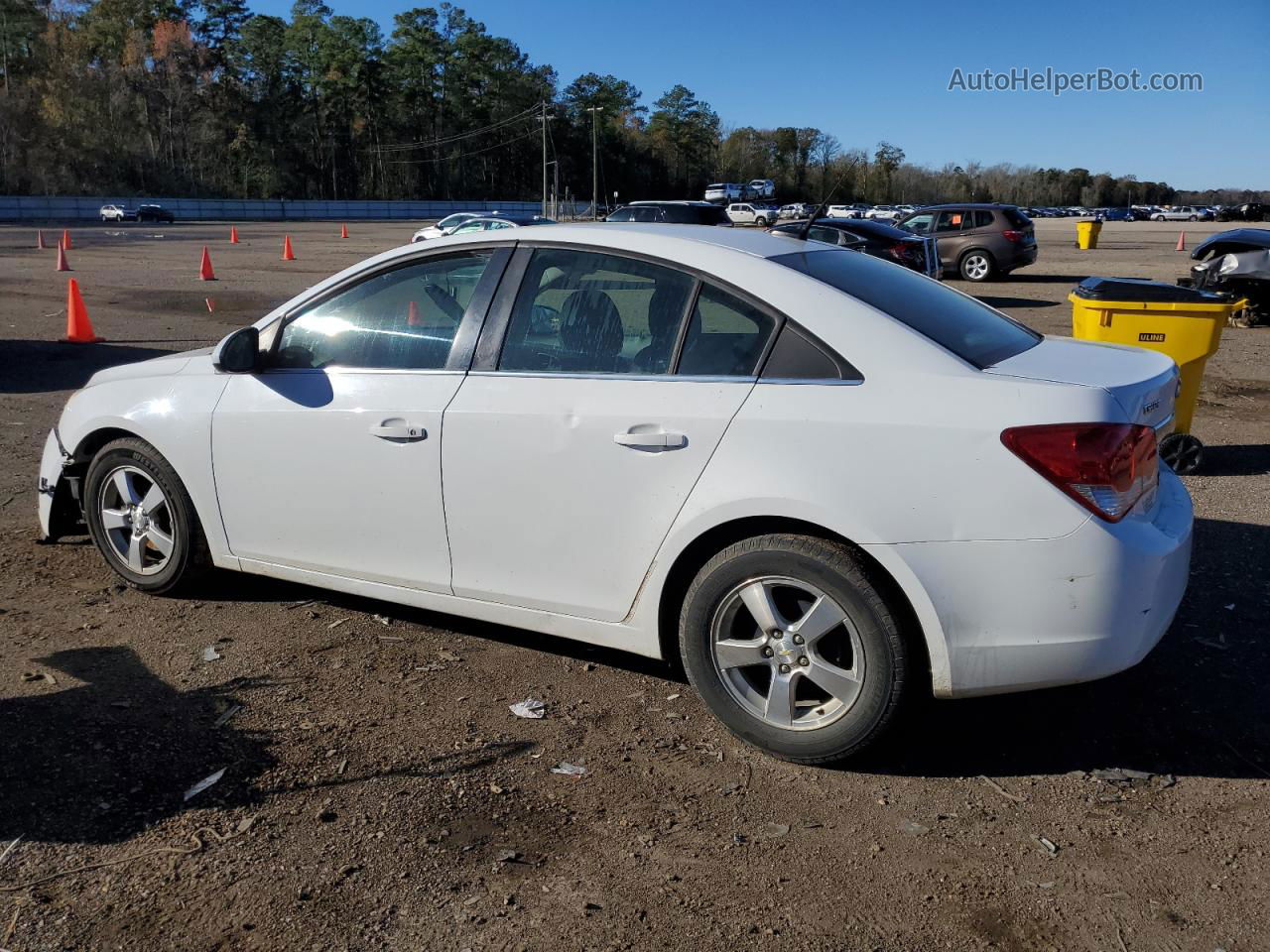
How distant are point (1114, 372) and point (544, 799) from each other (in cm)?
225

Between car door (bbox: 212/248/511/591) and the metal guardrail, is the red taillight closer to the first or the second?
car door (bbox: 212/248/511/591)

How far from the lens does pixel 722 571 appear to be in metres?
3.42

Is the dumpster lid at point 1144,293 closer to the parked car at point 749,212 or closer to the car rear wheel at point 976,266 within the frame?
the car rear wheel at point 976,266

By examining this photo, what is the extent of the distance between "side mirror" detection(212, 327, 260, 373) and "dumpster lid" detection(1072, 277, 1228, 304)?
5.57 metres

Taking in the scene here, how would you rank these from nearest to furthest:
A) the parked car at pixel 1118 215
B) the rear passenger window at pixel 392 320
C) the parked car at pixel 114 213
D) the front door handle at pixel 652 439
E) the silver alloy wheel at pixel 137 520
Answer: the front door handle at pixel 652 439
the rear passenger window at pixel 392 320
the silver alloy wheel at pixel 137 520
the parked car at pixel 114 213
the parked car at pixel 1118 215

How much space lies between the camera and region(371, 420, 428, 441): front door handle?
3.90 m

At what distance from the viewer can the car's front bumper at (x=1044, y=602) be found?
3.06 meters

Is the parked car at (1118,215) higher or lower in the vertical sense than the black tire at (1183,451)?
higher

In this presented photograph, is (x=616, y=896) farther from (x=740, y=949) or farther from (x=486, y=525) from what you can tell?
(x=486, y=525)

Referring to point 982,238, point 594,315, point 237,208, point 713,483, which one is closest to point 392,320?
point 594,315

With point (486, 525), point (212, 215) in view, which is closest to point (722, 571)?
point (486, 525)

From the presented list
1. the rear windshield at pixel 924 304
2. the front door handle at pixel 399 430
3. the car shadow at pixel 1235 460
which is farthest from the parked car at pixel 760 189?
the front door handle at pixel 399 430

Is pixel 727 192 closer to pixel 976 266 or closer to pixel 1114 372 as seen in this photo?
pixel 976 266

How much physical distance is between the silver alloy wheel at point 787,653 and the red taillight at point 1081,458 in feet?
2.35
